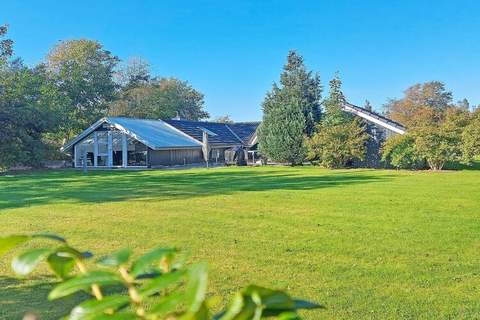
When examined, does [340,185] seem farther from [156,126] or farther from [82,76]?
[82,76]

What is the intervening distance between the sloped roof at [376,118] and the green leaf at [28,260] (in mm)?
29514

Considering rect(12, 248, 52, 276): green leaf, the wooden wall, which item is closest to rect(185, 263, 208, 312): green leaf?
rect(12, 248, 52, 276): green leaf

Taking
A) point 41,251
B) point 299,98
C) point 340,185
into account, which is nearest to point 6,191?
point 340,185

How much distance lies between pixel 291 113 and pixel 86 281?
1220 inches

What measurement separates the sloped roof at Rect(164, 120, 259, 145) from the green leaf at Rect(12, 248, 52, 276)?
38.1m

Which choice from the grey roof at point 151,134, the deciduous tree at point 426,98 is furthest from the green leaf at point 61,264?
the deciduous tree at point 426,98

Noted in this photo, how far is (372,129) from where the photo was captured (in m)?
29.7

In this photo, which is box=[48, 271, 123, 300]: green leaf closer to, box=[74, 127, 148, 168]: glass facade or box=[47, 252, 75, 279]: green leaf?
box=[47, 252, 75, 279]: green leaf

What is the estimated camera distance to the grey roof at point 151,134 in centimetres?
3362

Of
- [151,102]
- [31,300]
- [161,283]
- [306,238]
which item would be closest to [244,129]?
[151,102]

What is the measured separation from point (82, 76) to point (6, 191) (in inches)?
1233

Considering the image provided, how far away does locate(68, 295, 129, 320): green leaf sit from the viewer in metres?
0.65

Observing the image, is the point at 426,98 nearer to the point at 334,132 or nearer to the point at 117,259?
the point at 334,132

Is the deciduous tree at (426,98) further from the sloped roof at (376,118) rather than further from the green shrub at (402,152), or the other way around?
the green shrub at (402,152)
